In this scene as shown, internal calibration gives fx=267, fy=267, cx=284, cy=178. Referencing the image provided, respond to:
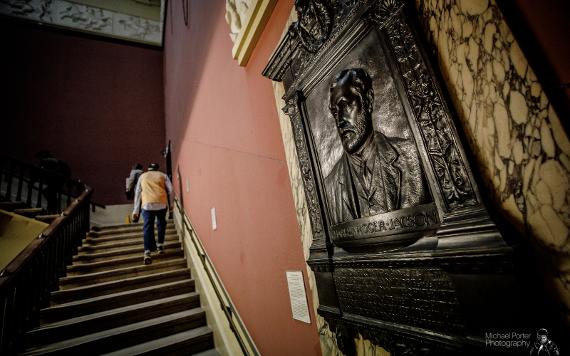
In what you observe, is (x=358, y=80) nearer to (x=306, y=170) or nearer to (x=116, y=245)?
(x=306, y=170)

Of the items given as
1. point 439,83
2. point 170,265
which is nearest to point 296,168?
point 439,83

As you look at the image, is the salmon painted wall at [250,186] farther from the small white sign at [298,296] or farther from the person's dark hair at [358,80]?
the person's dark hair at [358,80]

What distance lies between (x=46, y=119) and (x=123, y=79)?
235 centimetres

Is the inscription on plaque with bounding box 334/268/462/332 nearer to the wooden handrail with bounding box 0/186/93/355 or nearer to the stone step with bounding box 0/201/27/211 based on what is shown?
the wooden handrail with bounding box 0/186/93/355

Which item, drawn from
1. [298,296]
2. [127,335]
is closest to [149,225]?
[127,335]

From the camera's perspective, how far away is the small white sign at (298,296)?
1447 millimetres

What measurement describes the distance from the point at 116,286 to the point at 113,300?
0.92ft

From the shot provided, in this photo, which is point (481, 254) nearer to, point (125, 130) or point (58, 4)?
point (125, 130)

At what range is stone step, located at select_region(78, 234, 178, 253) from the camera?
15.0ft

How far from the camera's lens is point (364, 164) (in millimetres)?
1053

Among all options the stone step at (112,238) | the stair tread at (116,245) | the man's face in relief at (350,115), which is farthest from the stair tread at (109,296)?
the man's face in relief at (350,115)

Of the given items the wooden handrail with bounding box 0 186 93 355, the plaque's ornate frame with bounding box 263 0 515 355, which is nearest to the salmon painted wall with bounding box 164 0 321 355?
the plaque's ornate frame with bounding box 263 0 515 355

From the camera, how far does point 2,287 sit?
222cm

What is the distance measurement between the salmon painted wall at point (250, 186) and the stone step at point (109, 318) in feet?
2.72
